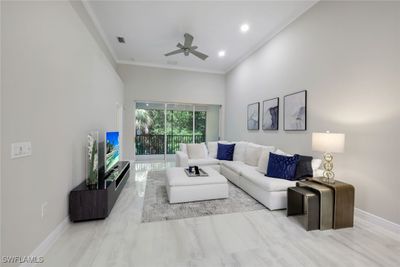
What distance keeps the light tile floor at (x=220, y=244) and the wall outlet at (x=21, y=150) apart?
1022mm

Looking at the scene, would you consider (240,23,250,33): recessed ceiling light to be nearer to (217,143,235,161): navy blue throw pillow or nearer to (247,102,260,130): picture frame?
(247,102,260,130): picture frame

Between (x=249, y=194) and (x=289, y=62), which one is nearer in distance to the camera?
(x=249, y=194)

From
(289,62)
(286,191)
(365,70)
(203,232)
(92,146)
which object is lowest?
(203,232)

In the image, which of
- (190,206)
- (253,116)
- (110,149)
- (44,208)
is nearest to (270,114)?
(253,116)

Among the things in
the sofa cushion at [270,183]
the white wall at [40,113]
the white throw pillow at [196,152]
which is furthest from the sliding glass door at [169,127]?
the sofa cushion at [270,183]

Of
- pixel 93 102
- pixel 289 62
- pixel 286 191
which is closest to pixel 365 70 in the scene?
pixel 289 62

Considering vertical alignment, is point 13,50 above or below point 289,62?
below

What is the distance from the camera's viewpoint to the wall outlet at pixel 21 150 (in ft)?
4.57

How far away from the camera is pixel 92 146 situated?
2.54 meters

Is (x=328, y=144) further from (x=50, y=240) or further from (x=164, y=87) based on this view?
(x=164, y=87)

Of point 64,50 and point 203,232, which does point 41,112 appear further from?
point 203,232

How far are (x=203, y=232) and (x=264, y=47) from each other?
4615 mm

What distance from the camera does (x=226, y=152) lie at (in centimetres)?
496

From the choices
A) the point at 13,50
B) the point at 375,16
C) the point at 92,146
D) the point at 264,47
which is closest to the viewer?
the point at 13,50
